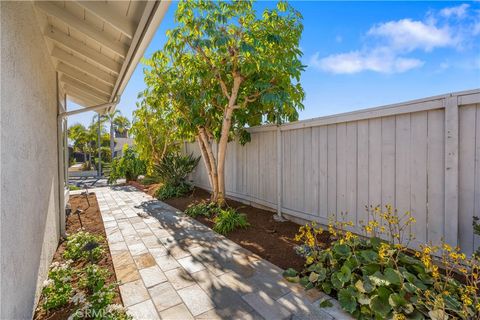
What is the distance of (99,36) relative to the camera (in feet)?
8.43

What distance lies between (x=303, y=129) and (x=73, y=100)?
6301 millimetres

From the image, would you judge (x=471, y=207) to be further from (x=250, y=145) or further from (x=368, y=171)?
(x=250, y=145)

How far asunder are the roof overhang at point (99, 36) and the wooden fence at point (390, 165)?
9.86 feet

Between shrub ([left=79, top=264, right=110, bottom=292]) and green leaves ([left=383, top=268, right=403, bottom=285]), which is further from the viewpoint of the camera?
shrub ([left=79, top=264, right=110, bottom=292])

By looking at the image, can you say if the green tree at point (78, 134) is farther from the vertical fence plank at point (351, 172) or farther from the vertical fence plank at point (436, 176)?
the vertical fence plank at point (436, 176)

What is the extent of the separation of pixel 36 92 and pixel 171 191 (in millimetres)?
5407

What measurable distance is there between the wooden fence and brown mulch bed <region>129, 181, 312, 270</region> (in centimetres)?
37

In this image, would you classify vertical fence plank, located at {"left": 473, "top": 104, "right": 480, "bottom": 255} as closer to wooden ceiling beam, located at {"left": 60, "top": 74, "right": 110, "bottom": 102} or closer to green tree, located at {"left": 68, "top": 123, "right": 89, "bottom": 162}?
wooden ceiling beam, located at {"left": 60, "top": 74, "right": 110, "bottom": 102}

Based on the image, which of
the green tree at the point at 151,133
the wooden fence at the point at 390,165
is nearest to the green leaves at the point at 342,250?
the wooden fence at the point at 390,165

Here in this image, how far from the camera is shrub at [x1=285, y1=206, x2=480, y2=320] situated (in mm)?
1900

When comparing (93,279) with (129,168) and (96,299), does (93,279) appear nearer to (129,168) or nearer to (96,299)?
(96,299)

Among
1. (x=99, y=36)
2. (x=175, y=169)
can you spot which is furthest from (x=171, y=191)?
(x=99, y=36)

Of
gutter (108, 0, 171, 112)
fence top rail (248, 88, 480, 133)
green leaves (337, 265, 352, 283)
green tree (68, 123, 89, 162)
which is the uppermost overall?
green tree (68, 123, 89, 162)

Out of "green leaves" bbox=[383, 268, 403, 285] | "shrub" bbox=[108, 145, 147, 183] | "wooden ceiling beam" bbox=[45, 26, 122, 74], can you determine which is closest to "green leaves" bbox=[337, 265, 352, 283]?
"green leaves" bbox=[383, 268, 403, 285]
